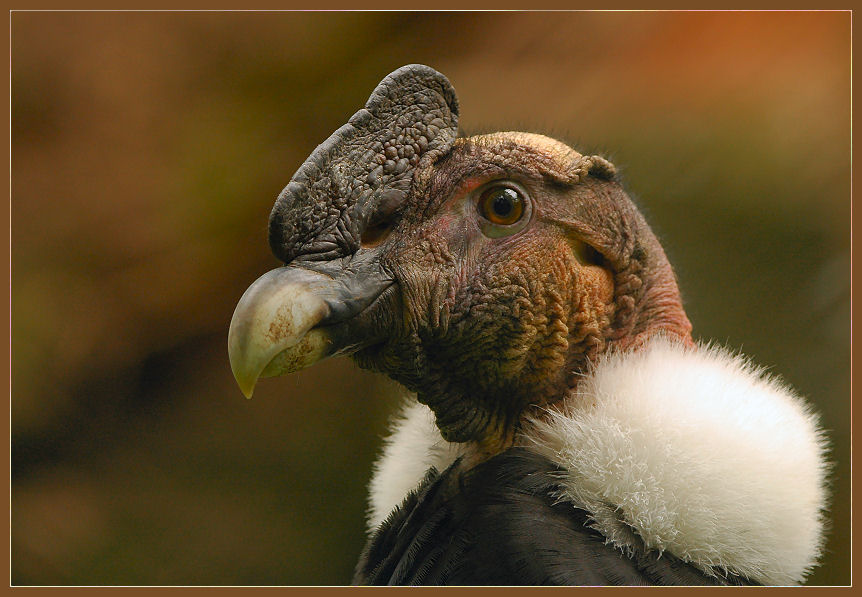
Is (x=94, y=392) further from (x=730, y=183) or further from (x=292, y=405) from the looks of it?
(x=730, y=183)

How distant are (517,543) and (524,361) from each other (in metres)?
0.49

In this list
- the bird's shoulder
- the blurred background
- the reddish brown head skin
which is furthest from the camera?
the blurred background

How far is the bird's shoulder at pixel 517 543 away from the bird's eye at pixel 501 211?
595 millimetres

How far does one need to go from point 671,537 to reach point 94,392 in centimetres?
341

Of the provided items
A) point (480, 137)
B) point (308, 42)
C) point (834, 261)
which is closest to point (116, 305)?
point (308, 42)

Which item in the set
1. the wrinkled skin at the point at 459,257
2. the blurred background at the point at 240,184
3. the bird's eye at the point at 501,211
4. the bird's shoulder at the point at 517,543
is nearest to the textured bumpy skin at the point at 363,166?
the wrinkled skin at the point at 459,257

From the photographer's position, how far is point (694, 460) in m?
1.98

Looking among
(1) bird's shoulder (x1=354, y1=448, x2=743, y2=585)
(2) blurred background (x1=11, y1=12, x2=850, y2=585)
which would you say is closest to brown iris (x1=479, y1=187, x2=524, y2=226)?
(1) bird's shoulder (x1=354, y1=448, x2=743, y2=585)

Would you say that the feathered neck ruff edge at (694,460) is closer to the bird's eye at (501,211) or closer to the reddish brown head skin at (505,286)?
the reddish brown head skin at (505,286)

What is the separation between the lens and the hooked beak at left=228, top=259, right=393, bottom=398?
68.5 inches

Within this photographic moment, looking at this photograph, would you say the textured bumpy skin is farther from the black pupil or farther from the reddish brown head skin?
the black pupil

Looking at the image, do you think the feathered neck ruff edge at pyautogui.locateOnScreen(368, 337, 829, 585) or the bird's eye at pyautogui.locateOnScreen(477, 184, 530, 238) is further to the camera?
the bird's eye at pyautogui.locateOnScreen(477, 184, 530, 238)

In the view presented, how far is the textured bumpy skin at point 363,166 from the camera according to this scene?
1.90 metres

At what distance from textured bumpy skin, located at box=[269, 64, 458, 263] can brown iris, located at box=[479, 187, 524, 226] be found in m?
0.18
